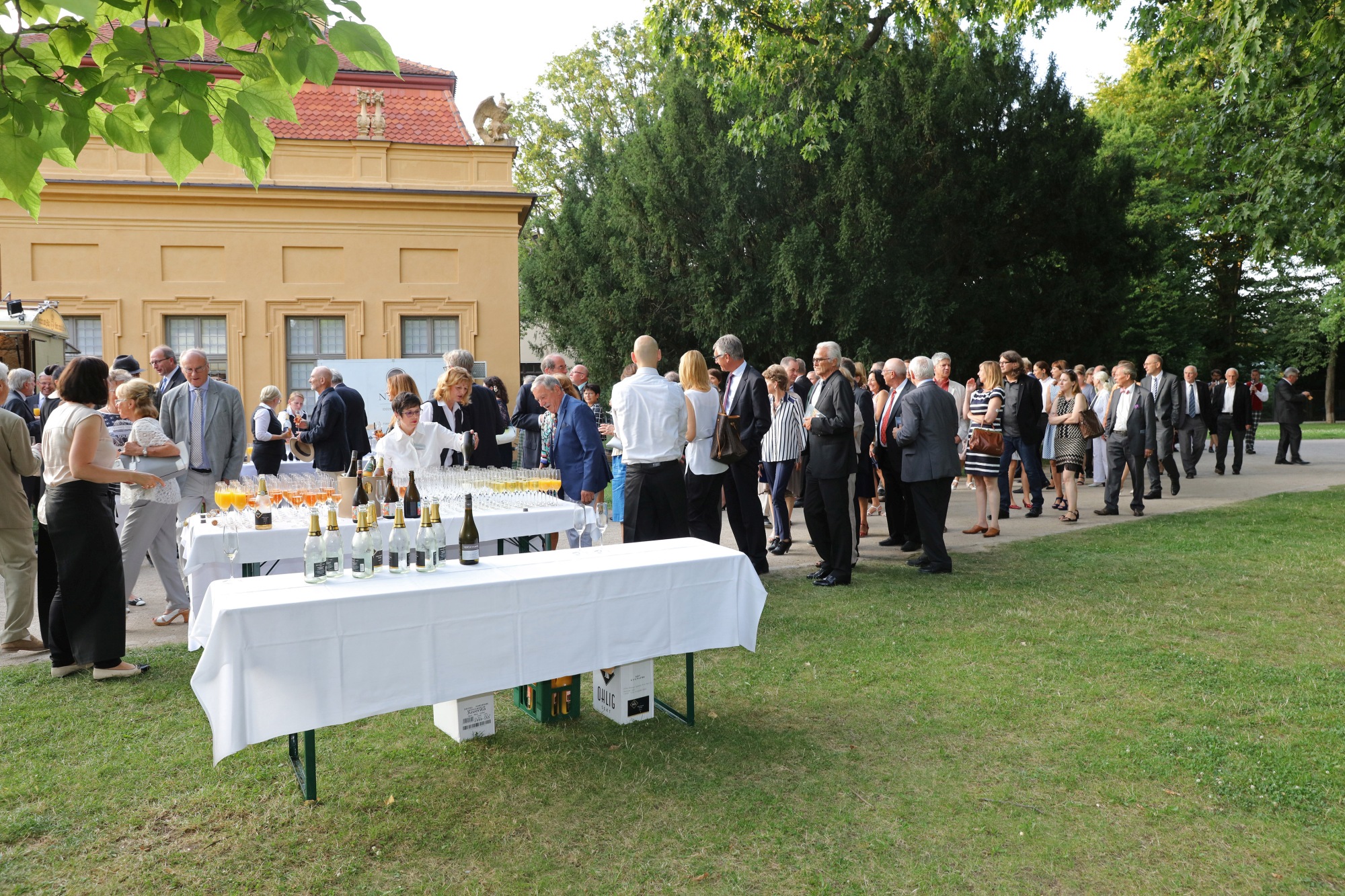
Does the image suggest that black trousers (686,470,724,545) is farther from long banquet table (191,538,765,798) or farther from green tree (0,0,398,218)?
green tree (0,0,398,218)

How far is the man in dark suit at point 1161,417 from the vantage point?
1330cm

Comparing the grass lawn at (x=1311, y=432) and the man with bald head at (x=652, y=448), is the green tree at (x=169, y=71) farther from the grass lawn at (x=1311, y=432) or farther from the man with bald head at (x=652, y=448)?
the grass lawn at (x=1311, y=432)

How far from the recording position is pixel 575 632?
4039 millimetres

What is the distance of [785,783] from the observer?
4059mm

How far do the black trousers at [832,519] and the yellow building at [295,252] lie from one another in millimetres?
13979

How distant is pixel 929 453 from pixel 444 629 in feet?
18.3

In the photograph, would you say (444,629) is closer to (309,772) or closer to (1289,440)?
(309,772)

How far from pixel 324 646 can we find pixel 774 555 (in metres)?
6.53

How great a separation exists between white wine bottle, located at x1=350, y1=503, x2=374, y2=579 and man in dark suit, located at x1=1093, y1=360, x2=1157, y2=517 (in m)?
10.4

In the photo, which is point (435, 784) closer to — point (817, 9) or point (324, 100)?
point (817, 9)

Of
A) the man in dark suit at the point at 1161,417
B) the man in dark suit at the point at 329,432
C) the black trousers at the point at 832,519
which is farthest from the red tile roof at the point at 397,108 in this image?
the black trousers at the point at 832,519

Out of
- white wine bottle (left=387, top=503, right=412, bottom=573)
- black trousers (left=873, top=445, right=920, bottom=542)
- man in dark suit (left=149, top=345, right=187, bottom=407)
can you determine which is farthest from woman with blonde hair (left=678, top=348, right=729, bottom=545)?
man in dark suit (left=149, top=345, right=187, bottom=407)

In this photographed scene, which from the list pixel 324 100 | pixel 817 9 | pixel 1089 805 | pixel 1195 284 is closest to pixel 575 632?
pixel 1089 805

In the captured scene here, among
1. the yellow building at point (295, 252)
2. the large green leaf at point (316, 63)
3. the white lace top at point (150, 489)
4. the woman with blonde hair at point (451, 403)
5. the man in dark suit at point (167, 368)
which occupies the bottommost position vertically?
the white lace top at point (150, 489)
